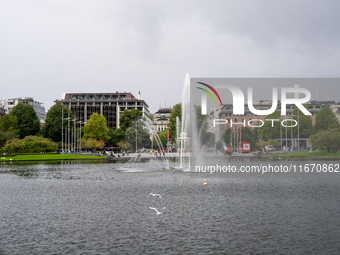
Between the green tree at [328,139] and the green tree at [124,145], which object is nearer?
the green tree at [328,139]

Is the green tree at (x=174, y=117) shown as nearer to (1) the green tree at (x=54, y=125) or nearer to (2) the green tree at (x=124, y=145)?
(2) the green tree at (x=124, y=145)

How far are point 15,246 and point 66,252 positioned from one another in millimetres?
2528

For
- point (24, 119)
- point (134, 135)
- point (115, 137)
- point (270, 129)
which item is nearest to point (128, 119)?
point (115, 137)

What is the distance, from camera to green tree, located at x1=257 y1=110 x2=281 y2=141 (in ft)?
383

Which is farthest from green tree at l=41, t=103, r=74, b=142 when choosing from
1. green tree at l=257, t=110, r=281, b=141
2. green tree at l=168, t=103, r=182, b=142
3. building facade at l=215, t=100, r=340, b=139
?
green tree at l=257, t=110, r=281, b=141

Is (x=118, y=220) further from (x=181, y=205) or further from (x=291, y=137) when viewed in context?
(x=291, y=137)

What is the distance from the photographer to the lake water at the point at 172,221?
49.9ft

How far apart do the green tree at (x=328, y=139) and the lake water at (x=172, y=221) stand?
56.9 meters

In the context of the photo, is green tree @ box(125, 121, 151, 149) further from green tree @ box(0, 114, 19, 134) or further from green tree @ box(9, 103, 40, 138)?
green tree @ box(0, 114, 19, 134)

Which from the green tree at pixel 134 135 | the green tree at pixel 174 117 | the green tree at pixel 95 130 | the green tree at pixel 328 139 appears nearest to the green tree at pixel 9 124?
the green tree at pixel 95 130

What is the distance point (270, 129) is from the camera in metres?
122

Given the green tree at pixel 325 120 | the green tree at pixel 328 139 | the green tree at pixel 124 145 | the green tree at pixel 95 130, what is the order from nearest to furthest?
the green tree at pixel 328 139, the green tree at pixel 325 120, the green tree at pixel 95 130, the green tree at pixel 124 145

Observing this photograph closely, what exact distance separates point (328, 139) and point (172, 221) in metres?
74.6

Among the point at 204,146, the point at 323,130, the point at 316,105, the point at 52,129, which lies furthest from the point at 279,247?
the point at 52,129
